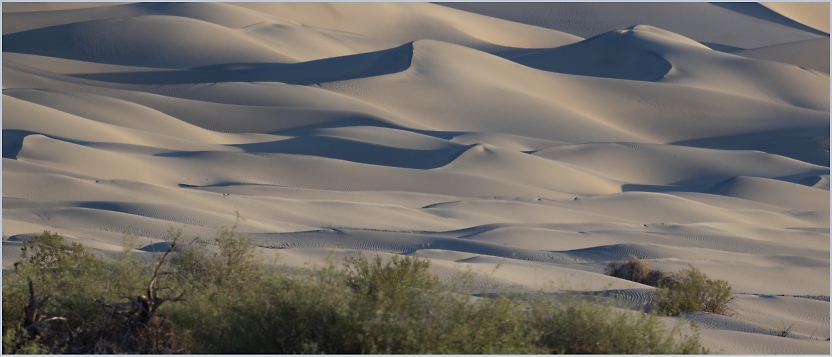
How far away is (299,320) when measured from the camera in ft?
19.0

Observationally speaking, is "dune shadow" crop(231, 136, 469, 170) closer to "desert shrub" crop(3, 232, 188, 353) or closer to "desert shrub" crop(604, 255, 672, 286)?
"desert shrub" crop(604, 255, 672, 286)

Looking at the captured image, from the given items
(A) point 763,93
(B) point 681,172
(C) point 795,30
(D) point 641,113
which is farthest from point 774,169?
(C) point 795,30

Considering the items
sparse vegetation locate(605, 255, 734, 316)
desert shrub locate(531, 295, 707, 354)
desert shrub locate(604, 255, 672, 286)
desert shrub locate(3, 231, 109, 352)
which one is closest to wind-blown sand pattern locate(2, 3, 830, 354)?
sparse vegetation locate(605, 255, 734, 316)

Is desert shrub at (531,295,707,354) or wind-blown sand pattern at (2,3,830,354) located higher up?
wind-blown sand pattern at (2,3,830,354)

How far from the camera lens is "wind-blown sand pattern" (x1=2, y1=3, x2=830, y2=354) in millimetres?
15141

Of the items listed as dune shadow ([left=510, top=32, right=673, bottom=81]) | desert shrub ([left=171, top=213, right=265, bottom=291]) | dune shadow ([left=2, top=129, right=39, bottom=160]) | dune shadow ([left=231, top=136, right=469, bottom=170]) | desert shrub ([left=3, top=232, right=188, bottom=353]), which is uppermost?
dune shadow ([left=510, top=32, right=673, bottom=81])

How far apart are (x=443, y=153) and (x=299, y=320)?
2466cm

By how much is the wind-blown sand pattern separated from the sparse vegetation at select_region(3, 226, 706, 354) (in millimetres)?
3351

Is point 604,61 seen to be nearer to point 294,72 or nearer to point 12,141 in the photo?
point 294,72

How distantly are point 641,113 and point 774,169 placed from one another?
11.0m

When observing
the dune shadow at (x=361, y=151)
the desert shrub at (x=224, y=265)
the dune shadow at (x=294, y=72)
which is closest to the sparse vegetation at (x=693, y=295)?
the desert shrub at (x=224, y=265)

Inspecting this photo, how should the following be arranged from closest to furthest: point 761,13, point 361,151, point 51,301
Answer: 1. point 51,301
2. point 361,151
3. point 761,13

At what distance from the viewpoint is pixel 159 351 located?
6316 mm

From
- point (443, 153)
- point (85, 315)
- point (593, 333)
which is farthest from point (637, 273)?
point (443, 153)
